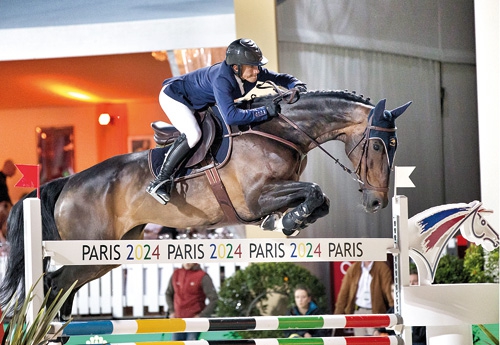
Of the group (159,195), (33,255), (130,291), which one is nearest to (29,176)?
(33,255)

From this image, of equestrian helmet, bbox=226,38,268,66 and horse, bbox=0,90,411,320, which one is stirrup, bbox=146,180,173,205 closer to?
horse, bbox=0,90,411,320

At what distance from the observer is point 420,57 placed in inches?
247

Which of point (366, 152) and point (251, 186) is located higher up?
point (366, 152)

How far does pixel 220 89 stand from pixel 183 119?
0.81 ft

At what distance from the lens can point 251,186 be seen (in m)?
3.47

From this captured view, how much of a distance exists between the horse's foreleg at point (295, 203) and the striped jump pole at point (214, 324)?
1.29 feet

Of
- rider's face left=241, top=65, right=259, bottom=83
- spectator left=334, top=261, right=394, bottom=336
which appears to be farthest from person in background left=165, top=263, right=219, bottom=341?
rider's face left=241, top=65, right=259, bottom=83

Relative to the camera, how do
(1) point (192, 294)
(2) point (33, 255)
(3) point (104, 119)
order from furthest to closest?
(3) point (104, 119) < (1) point (192, 294) < (2) point (33, 255)

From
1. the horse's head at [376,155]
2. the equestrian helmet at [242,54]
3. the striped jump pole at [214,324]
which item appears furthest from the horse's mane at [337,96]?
the striped jump pole at [214,324]

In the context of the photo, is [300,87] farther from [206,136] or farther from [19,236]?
[19,236]

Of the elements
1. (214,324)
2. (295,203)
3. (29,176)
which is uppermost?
(29,176)

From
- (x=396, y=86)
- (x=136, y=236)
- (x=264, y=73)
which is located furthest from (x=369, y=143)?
(x=396, y=86)

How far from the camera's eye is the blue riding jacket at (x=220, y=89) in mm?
3332

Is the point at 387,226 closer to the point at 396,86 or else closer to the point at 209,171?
the point at 396,86
